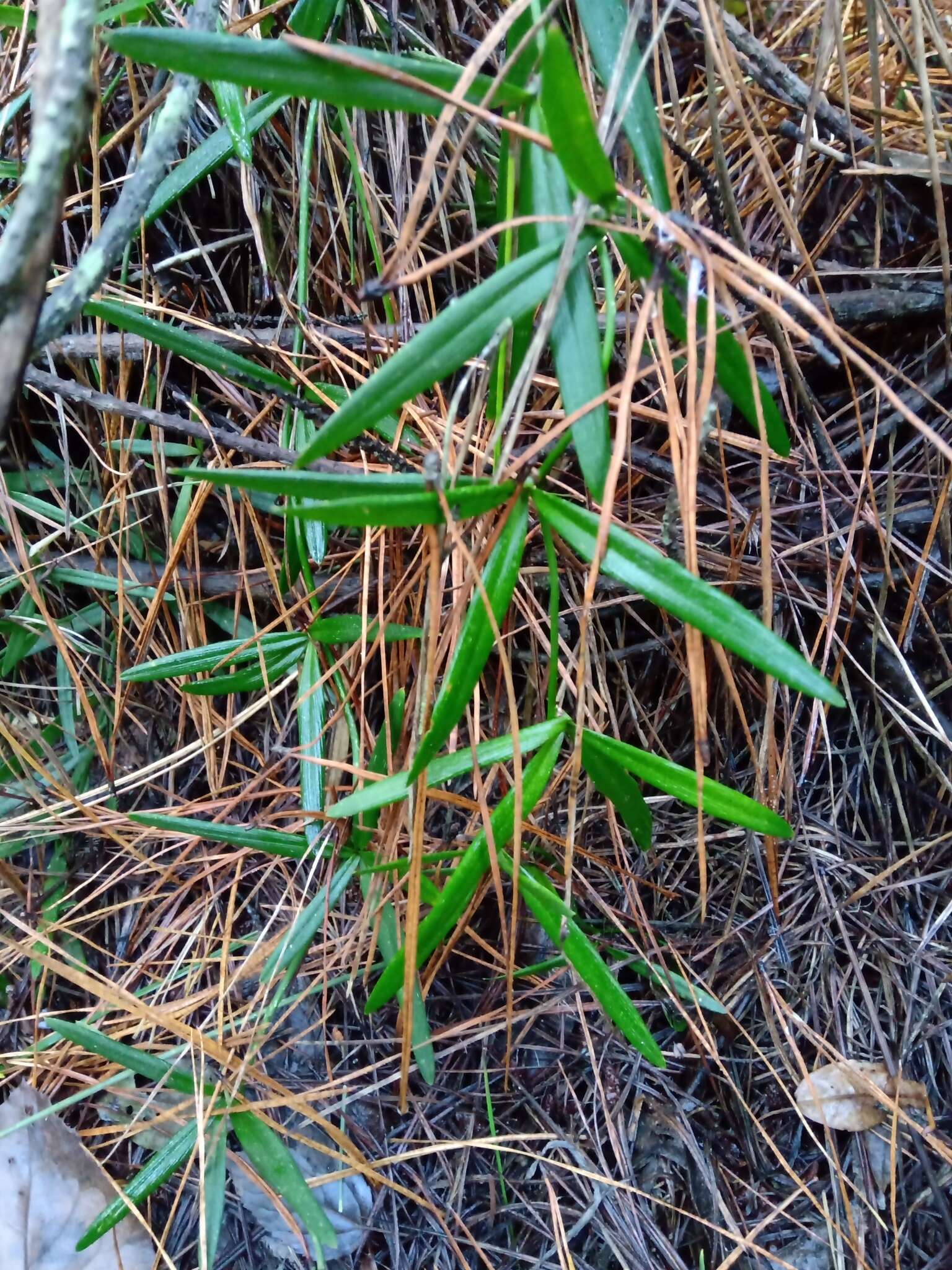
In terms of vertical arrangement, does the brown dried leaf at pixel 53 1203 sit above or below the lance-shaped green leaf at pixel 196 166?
below

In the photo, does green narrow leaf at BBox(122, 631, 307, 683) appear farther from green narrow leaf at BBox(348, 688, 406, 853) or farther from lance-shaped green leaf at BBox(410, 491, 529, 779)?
lance-shaped green leaf at BBox(410, 491, 529, 779)

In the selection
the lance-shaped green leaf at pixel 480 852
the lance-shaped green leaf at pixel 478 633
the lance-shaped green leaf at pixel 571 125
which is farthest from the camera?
the lance-shaped green leaf at pixel 480 852

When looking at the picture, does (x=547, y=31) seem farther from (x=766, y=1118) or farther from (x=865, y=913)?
(x=766, y=1118)


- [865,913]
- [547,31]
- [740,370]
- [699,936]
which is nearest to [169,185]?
[547,31]

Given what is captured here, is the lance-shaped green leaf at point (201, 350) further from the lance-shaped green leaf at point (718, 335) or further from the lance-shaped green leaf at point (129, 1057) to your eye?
the lance-shaped green leaf at point (129, 1057)

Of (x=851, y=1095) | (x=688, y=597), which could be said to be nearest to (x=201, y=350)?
(x=688, y=597)

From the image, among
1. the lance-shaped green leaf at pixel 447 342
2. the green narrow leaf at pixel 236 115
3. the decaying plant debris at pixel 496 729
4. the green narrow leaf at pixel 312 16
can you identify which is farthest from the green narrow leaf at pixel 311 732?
the green narrow leaf at pixel 312 16
